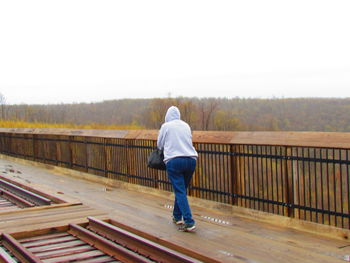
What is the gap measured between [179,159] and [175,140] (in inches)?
11.8

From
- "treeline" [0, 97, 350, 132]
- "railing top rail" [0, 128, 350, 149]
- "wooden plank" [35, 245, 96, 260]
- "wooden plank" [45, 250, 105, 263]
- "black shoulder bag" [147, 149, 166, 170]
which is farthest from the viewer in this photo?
"treeline" [0, 97, 350, 132]

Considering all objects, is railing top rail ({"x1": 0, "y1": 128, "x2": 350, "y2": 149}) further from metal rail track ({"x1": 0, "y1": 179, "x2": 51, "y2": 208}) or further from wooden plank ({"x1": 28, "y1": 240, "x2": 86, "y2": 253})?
wooden plank ({"x1": 28, "y1": 240, "x2": 86, "y2": 253})

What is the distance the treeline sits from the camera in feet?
196

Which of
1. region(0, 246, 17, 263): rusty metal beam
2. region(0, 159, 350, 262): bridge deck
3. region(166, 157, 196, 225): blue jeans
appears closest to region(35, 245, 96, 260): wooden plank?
region(0, 246, 17, 263): rusty metal beam

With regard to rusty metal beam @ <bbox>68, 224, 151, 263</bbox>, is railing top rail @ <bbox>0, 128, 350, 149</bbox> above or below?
above

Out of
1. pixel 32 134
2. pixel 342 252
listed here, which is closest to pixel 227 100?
pixel 32 134

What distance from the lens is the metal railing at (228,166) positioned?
7355 millimetres

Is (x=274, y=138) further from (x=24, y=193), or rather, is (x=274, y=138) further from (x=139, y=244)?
(x=24, y=193)

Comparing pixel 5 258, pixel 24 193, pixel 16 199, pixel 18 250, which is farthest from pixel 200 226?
pixel 24 193

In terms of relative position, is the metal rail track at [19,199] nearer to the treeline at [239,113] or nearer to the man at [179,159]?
the man at [179,159]

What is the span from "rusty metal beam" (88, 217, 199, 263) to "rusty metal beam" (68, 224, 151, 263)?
18cm

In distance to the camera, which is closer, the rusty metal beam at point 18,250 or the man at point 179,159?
the rusty metal beam at point 18,250

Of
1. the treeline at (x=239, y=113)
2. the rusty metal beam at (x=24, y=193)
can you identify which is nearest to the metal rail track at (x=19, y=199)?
the rusty metal beam at (x=24, y=193)

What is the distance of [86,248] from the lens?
A: 6965 millimetres
